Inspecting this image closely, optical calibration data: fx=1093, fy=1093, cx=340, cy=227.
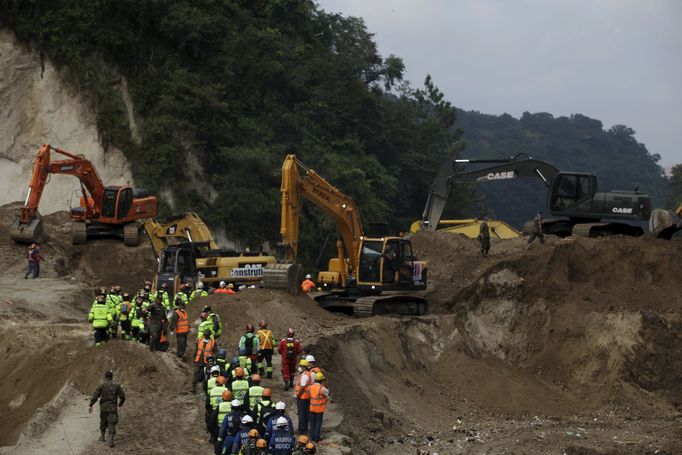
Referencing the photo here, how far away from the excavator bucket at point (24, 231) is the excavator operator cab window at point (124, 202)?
3.72m

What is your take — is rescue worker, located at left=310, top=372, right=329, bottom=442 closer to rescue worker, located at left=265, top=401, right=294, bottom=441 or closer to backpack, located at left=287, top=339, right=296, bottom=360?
rescue worker, located at left=265, top=401, right=294, bottom=441

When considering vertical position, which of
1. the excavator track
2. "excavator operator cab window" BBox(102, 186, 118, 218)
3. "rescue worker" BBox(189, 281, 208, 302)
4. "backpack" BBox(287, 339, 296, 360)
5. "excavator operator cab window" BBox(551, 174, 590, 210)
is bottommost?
"backpack" BBox(287, 339, 296, 360)

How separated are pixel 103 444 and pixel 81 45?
34653 mm

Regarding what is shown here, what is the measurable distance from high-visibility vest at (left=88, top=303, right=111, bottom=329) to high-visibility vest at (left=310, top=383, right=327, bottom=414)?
7743mm

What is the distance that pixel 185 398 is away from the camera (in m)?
24.6

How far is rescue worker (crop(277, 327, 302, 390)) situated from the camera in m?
25.0

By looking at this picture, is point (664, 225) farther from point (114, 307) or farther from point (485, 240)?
point (114, 307)

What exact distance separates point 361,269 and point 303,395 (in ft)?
47.1

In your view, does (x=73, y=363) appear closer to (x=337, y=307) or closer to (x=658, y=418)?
(x=337, y=307)

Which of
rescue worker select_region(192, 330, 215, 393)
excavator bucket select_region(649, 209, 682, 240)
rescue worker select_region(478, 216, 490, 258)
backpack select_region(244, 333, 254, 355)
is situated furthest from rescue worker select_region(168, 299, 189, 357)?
excavator bucket select_region(649, 209, 682, 240)

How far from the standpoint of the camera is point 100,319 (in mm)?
27062

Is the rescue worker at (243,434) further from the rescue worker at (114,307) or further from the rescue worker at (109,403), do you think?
the rescue worker at (114,307)

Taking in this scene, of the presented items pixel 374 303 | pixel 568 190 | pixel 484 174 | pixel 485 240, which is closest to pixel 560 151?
pixel 484 174

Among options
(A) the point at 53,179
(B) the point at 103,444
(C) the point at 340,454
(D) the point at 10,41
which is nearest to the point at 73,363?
(B) the point at 103,444
